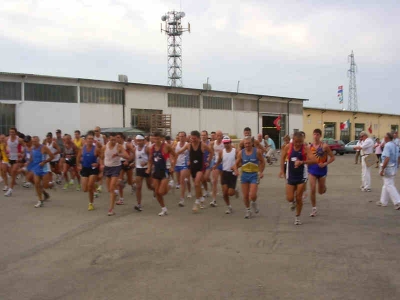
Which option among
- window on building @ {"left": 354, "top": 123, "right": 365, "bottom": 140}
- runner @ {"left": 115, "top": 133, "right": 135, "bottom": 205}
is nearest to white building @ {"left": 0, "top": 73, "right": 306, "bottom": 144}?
window on building @ {"left": 354, "top": 123, "right": 365, "bottom": 140}

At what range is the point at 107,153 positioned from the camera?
9727 millimetres

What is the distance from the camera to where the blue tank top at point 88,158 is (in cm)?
986

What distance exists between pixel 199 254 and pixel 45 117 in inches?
1117

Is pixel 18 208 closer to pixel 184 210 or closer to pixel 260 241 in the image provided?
pixel 184 210

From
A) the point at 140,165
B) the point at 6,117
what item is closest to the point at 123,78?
the point at 6,117

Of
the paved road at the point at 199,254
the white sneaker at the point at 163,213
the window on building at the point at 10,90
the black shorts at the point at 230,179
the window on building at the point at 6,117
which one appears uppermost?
the window on building at the point at 10,90

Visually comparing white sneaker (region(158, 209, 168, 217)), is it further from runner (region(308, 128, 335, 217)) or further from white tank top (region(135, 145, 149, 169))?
runner (region(308, 128, 335, 217))

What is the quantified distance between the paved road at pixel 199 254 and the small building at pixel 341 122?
47.3 metres

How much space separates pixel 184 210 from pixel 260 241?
11.0ft

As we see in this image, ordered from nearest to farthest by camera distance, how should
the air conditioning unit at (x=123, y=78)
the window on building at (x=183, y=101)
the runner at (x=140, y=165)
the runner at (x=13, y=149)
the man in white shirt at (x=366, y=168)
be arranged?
the runner at (x=140, y=165), the man in white shirt at (x=366, y=168), the runner at (x=13, y=149), the air conditioning unit at (x=123, y=78), the window on building at (x=183, y=101)

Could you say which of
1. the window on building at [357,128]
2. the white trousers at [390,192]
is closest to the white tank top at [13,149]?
the white trousers at [390,192]

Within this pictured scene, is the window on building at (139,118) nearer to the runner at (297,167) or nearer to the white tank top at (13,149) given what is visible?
the white tank top at (13,149)

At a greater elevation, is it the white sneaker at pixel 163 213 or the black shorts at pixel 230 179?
the black shorts at pixel 230 179

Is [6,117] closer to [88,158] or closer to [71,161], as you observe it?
[71,161]
